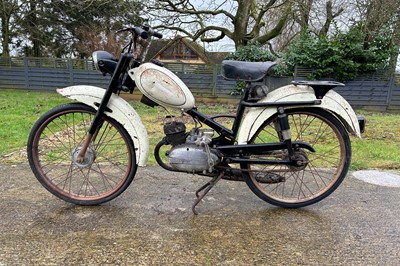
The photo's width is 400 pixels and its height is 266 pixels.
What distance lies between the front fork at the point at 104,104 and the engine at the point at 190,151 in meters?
0.44

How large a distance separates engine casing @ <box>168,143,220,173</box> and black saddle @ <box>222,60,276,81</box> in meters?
0.53

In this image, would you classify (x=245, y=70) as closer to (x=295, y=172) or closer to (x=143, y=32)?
(x=143, y=32)

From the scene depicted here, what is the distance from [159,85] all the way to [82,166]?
84 centimetres

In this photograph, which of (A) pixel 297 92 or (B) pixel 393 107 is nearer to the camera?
(A) pixel 297 92

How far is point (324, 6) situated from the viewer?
986cm

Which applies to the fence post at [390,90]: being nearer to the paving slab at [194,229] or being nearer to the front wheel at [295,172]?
the paving slab at [194,229]

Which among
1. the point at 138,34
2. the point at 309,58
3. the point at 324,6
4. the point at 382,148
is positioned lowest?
the point at 382,148

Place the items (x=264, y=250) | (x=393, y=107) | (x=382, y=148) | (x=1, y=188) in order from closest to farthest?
(x=264, y=250), (x=1, y=188), (x=382, y=148), (x=393, y=107)

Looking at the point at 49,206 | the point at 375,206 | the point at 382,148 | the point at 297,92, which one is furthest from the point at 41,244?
the point at 382,148

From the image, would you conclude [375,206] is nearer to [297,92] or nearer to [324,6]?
[297,92]

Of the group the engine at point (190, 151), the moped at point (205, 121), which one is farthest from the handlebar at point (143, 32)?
the engine at point (190, 151)

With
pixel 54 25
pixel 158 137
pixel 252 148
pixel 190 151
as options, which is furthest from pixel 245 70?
pixel 54 25

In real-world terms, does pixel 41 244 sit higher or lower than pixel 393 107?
lower

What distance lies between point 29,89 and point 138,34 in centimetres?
1023
